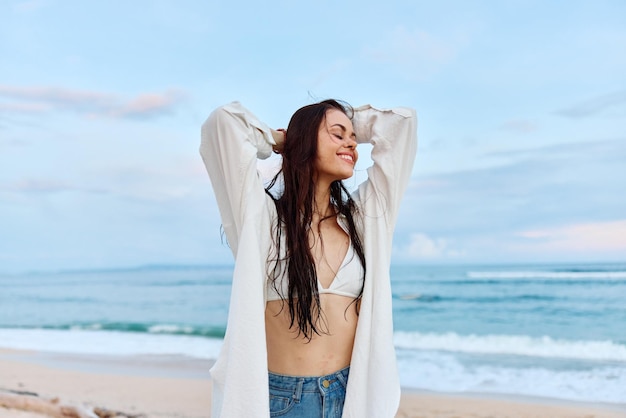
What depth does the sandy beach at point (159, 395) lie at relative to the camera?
527cm

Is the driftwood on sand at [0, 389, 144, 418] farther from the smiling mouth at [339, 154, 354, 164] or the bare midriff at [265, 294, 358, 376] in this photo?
the smiling mouth at [339, 154, 354, 164]

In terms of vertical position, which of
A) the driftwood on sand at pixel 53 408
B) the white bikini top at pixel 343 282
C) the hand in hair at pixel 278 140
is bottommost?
the driftwood on sand at pixel 53 408

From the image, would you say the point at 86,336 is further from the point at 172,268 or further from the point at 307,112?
the point at 172,268

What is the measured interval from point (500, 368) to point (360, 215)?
5999 mm

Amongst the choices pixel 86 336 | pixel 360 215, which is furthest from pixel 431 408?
pixel 86 336

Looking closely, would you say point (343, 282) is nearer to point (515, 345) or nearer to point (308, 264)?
point (308, 264)

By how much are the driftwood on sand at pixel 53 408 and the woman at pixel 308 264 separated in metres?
3.50

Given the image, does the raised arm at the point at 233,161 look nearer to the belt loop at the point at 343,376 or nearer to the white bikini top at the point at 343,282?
the white bikini top at the point at 343,282

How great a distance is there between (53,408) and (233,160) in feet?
12.8

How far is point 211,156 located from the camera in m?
1.93

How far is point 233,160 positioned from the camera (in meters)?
1.85

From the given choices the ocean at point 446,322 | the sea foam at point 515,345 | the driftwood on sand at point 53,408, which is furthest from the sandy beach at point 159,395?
the sea foam at point 515,345

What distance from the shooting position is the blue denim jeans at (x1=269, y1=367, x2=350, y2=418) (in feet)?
6.09

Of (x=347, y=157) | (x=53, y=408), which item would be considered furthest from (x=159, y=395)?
(x=347, y=157)
